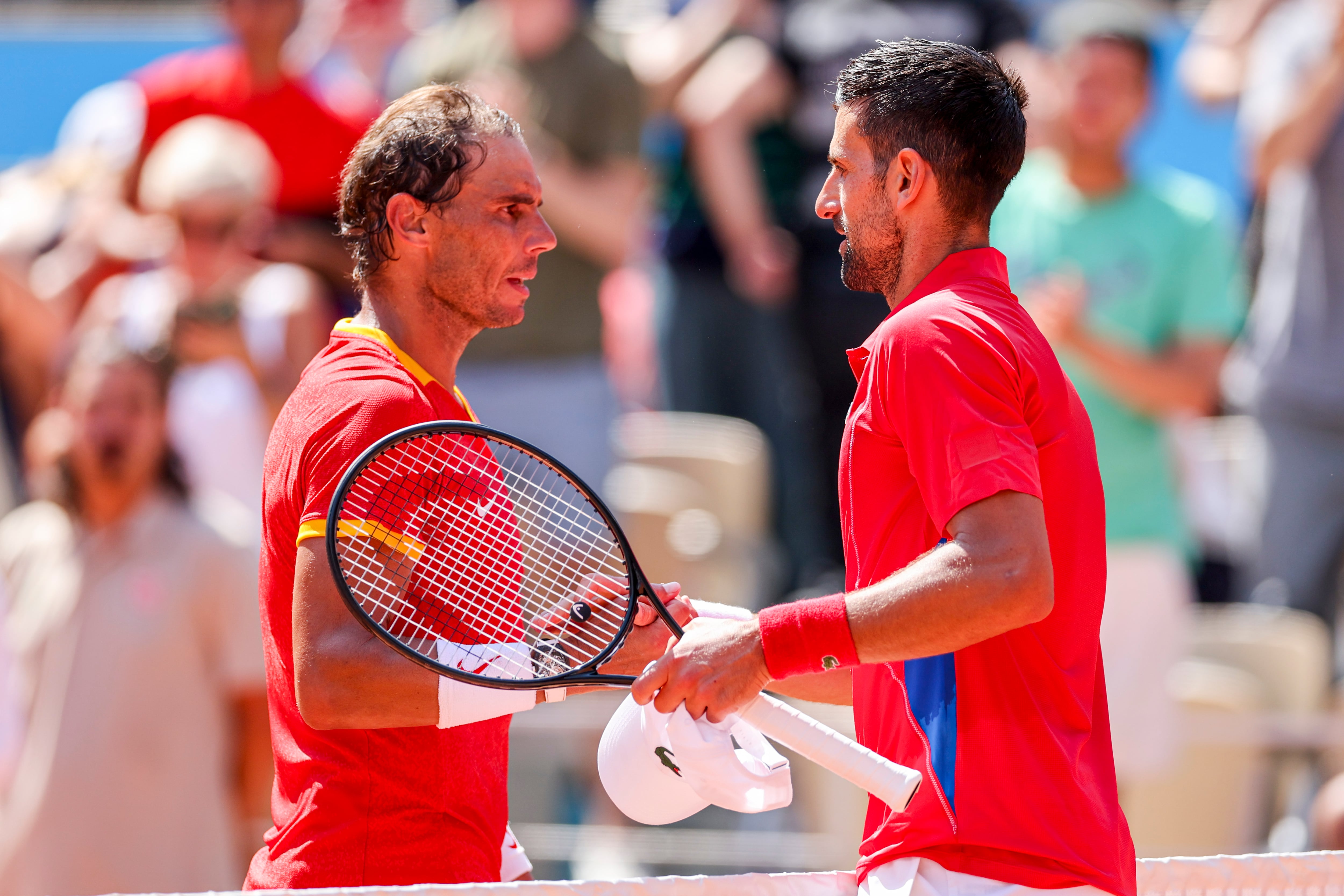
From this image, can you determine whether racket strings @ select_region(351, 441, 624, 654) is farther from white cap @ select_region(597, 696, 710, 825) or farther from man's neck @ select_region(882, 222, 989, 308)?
man's neck @ select_region(882, 222, 989, 308)

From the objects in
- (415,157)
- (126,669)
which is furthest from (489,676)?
(126,669)

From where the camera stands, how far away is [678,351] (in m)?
6.12

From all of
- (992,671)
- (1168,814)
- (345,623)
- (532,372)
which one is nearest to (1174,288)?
(1168,814)

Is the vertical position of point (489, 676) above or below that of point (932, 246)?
below

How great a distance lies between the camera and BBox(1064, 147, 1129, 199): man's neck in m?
4.93

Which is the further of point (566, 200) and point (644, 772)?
point (566, 200)

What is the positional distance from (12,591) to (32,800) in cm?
70

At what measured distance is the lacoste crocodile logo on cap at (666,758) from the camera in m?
2.10

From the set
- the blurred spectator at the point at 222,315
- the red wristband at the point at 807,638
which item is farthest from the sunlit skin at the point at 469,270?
the blurred spectator at the point at 222,315

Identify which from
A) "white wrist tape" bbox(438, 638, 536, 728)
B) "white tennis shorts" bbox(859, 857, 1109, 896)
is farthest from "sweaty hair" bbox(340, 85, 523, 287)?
"white tennis shorts" bbox(859, 857, 1109, 896)

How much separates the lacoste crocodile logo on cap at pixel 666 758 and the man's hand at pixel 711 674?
83mm

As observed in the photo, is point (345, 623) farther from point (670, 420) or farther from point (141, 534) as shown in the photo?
point (670, 420)

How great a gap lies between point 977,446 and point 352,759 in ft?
3.10

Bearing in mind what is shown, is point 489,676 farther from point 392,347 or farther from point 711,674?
point 392,347
